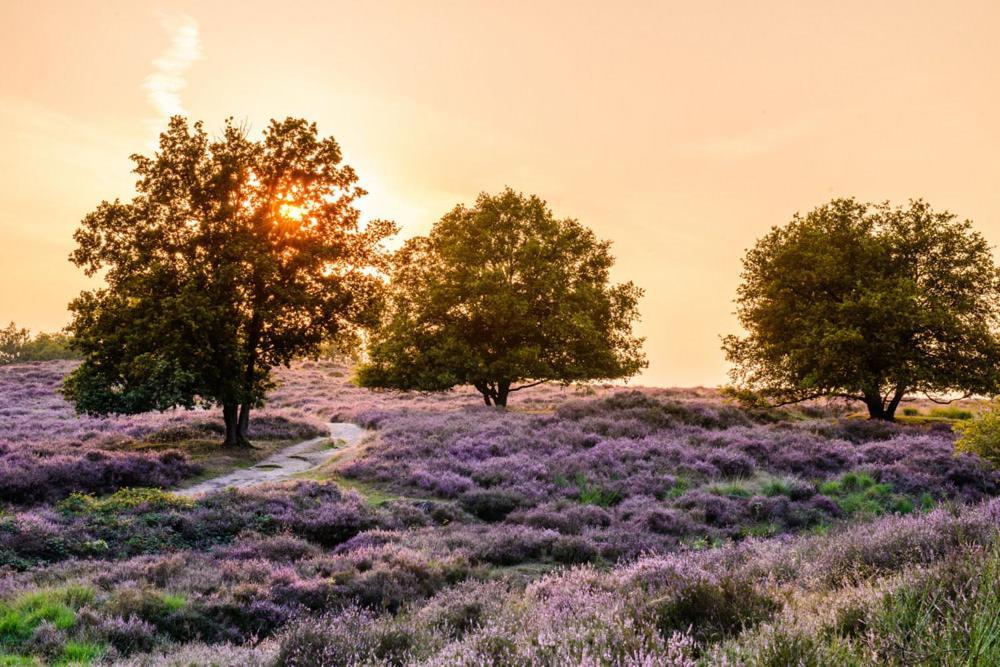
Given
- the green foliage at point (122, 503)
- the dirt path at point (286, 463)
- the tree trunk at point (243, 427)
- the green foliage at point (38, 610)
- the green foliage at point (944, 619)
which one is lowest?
the dirt path at point (286, 463)

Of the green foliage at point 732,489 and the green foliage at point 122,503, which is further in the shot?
the green foliage at point 732,489

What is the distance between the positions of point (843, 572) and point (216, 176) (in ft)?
79.4

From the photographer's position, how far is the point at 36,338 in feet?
278

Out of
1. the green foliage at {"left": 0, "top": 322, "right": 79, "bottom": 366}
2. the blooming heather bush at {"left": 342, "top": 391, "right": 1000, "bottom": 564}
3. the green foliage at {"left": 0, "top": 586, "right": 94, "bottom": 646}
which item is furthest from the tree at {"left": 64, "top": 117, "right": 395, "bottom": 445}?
the green foliage at {"left": 0, "top": 322, "right": 79, "bottom": 366}

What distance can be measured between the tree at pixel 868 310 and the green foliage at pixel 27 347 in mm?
77512

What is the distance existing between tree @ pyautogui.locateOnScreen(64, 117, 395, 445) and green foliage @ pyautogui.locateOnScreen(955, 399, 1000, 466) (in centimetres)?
2111

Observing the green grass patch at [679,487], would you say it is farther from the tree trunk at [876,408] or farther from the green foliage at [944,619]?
the tree trunk at [876,408]

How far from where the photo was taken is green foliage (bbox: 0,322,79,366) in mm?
78812

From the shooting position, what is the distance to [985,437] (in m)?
16.2

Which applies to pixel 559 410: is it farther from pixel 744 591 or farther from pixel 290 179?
pixel 744 591

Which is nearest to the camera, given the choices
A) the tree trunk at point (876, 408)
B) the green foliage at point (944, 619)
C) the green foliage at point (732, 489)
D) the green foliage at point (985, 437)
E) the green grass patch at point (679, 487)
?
the green foliage at point (944, 619)

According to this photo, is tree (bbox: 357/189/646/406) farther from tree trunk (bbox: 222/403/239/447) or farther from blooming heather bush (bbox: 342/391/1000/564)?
tree trunk (bbox: 222/403/239/447)

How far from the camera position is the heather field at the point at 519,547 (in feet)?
17.3

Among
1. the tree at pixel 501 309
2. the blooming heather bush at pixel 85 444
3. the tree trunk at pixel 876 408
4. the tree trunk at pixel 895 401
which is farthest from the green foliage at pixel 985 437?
the blooming heather bush at pixel 85 444
